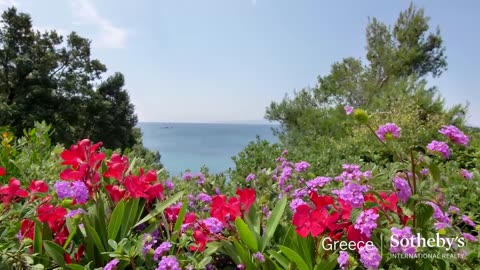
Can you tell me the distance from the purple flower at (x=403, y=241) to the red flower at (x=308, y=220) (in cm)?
18

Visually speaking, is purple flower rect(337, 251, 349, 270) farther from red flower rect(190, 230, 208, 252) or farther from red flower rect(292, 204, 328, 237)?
red flower rect(190, 230, 208, 252)

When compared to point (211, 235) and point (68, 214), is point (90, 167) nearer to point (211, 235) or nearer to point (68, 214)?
point (68, 214)

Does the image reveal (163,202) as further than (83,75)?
No

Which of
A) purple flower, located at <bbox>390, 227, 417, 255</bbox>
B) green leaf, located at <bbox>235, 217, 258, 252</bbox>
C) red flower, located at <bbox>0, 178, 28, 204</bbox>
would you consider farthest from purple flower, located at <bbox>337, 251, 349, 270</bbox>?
red flower, located at <bbox>0, 178, 28, 204</bbox>

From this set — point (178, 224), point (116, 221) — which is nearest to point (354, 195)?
point (178, 224)

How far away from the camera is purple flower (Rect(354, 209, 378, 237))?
38.0 inches

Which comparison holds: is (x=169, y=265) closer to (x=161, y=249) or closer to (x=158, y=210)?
(x=161, y=249)

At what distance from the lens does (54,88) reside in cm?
1738

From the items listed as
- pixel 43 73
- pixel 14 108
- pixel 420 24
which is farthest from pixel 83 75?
pixel 420 24

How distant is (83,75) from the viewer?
19.0 meters

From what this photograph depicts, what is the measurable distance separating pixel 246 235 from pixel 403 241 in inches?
16.1

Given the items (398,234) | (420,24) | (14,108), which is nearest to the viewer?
(398,234)

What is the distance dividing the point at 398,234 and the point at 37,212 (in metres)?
1.05

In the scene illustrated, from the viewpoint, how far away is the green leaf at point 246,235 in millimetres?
1044
